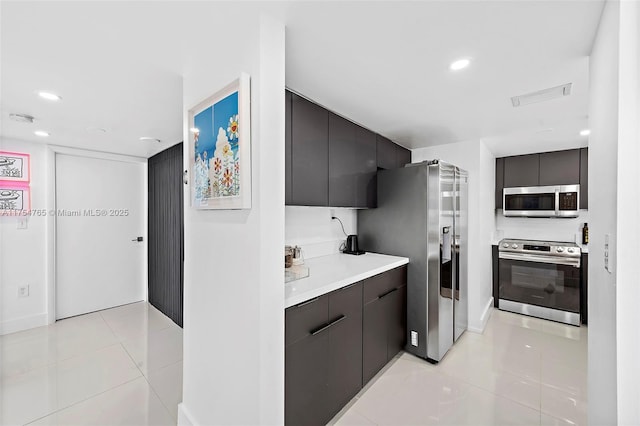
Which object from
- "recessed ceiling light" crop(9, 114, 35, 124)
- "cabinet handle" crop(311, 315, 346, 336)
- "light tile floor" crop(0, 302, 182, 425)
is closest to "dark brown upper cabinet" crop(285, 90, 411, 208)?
"cabinet handle" crop(311, 315, 346, 336)

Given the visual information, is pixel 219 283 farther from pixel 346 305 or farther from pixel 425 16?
pixel 425 16

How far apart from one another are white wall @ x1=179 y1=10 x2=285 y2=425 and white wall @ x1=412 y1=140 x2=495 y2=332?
2.65 m

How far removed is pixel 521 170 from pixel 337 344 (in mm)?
3616

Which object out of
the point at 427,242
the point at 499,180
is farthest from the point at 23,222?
the point at 499,180

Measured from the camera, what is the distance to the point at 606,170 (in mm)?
1089

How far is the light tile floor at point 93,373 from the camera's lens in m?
1.83

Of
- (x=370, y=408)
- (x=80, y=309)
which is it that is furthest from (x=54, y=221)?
(x=370, y=408)

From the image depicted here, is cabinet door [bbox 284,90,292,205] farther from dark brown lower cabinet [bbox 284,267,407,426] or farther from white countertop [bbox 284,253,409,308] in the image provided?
dark brown lower cabinet [bbox 284,267,407,426]

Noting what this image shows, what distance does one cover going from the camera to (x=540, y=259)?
3373mm

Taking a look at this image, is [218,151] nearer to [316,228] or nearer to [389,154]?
[316,228]

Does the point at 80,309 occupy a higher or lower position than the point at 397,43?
lower

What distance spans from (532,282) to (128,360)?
460 cm

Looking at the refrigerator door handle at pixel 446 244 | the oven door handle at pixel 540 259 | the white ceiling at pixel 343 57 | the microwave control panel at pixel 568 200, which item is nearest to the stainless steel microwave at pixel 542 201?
the microwave control panel at pixel 568 200

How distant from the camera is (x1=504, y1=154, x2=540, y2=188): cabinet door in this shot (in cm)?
361
